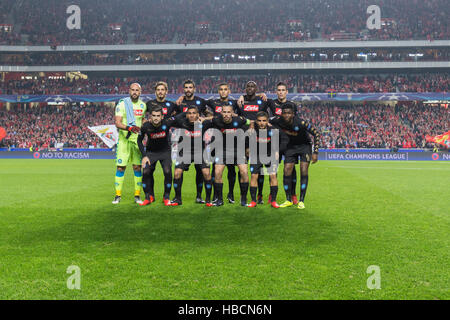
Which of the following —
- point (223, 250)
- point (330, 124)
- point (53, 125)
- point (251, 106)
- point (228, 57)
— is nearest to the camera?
point (223, 250)

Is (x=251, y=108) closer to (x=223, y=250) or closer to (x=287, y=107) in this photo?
(x=287, y=107)

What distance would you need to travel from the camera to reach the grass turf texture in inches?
134

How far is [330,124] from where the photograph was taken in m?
39.6

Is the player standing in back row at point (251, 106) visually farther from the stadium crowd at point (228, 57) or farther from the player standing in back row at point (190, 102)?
the stadium crowd at point (228, 57)

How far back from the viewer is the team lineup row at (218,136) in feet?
25.7

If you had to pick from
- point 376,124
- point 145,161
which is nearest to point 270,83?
point 376,124

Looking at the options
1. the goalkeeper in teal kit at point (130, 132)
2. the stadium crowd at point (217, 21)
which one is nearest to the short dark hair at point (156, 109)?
the goalkeeper in teal kit at point (130, 132)

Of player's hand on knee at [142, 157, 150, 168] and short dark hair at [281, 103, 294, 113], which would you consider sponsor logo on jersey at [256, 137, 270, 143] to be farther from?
player's hand on knee at [142, 157, 150, 168]

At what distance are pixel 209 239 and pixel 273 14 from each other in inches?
1985

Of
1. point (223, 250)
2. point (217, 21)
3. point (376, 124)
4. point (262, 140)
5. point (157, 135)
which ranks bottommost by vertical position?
point (223, 250)

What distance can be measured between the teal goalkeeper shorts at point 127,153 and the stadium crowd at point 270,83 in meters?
36.1

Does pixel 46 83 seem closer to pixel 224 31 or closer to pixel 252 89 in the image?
pixel 224 31

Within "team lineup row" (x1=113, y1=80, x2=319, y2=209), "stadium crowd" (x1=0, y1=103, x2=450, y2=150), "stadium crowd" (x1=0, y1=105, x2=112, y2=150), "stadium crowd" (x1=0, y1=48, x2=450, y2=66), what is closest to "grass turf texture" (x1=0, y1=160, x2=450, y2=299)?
"team lineup row" (x1=113, y1=80, x2=319, y2=209)

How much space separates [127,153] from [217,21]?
151 ft
